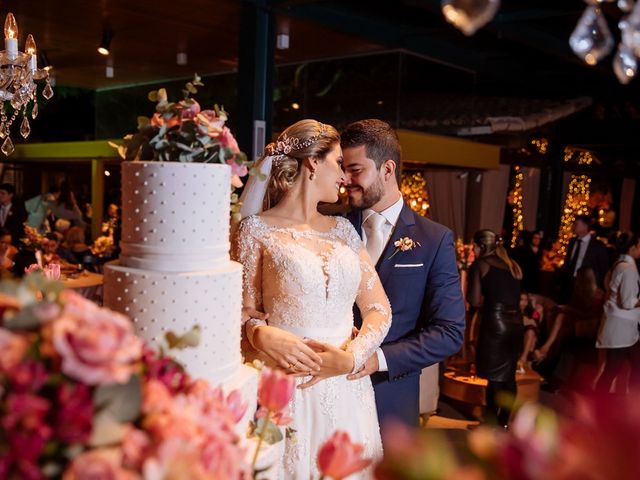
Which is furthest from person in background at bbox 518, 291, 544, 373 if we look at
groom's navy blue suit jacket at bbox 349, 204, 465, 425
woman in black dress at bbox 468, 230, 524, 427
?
groom's navy blue suit jacket at bbox 349, 204, 465, 425

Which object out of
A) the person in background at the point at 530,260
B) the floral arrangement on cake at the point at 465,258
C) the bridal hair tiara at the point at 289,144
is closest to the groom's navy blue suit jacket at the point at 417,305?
the bridal hair tiara at the point at 289,144

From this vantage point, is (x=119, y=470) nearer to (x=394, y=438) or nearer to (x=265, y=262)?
(x=394, y=438)

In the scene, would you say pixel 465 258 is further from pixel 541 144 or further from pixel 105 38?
pixel 541 144

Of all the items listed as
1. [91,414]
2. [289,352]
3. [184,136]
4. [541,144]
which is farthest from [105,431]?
[541,144]

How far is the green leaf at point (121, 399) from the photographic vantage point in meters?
0.81

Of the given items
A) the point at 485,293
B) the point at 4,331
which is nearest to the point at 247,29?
the point at 485,293

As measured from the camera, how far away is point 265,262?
2.32 metres

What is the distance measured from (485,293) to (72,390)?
205 inches

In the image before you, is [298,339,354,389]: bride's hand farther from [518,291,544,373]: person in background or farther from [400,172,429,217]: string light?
[400,172,429,217]: string light

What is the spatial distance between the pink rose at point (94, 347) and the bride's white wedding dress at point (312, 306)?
58.0 inches

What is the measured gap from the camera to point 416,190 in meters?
9.84

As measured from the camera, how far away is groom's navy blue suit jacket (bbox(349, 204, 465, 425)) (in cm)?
252

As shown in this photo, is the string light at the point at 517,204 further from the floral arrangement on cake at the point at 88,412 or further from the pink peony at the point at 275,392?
the floral arrangement on cake at the point at 88,412

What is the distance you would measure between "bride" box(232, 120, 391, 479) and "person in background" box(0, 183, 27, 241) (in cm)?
535
